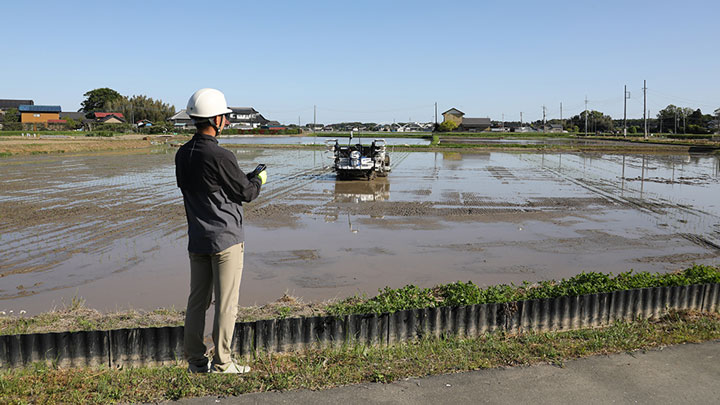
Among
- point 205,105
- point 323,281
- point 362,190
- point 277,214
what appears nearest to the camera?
point 205,105

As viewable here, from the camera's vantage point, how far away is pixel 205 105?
141 inches

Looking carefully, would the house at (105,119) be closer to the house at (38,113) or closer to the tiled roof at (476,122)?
the house at (38,113)

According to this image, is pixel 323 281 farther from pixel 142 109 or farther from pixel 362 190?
pixel 142 109

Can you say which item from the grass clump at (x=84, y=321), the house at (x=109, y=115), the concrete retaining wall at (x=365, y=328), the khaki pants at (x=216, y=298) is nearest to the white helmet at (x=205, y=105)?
the khaki pants at (x=216, y=298)

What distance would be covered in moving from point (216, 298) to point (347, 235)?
7638mm

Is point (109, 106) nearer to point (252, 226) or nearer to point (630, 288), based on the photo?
point (252, 226)

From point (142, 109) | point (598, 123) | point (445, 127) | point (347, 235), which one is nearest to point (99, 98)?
point (142, 109)

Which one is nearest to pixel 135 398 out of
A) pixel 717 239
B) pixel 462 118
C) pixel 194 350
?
pixel 194 350

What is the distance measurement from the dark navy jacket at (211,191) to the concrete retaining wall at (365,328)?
3.06 feet

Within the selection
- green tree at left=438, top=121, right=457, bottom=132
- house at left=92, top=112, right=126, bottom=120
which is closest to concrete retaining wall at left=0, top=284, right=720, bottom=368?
house at left=92, top=112, right=126, bottom=120

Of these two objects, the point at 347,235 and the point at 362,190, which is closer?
the point at 347,235

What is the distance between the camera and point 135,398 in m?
3.26

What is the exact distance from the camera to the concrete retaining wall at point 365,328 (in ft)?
13.0

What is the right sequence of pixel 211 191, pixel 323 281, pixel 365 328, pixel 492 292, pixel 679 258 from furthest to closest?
1. pixel 679 258
2. pixel 323 281
3. pixel 492 292
4. pixel 365 328
5. pixel 211 191
